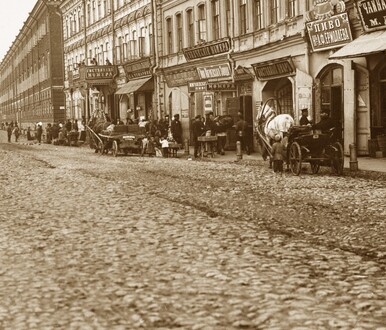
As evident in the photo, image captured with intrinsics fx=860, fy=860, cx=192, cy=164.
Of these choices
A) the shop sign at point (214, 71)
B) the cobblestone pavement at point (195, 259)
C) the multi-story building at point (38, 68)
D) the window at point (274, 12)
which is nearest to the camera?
the cobblestone pavement at point (195, 259)

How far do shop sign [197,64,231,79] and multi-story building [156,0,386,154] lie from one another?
49 mm

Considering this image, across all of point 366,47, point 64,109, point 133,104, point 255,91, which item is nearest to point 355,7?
point 366,47

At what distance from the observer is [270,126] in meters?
21.4

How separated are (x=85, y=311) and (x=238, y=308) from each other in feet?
3.52

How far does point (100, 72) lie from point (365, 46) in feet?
104

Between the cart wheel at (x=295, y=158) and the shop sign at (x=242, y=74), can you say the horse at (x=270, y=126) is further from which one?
the shop sign at (x=242, y=74)

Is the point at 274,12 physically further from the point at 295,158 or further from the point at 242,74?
the point at 295,158

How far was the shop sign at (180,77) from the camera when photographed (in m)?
39.1

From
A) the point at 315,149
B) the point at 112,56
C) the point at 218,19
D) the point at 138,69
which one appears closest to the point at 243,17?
the point at 218,19

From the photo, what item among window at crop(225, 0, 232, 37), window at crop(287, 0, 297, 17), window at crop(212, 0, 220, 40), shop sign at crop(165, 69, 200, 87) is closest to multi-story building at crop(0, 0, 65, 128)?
shop sign at crop(165, 69, 200, 87)

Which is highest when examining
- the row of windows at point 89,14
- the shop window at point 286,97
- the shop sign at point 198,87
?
the row of windows at point 89,14

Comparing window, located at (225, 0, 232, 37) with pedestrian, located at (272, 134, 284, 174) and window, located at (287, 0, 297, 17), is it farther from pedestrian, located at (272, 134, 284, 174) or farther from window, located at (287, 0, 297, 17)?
→ pedestrian, located at (272, 134, 284, 174)

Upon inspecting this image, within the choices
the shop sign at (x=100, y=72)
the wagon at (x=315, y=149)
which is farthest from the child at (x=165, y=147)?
the shop sign at (x=100, y=72)

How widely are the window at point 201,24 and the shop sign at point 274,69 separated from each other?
21.7 ft
